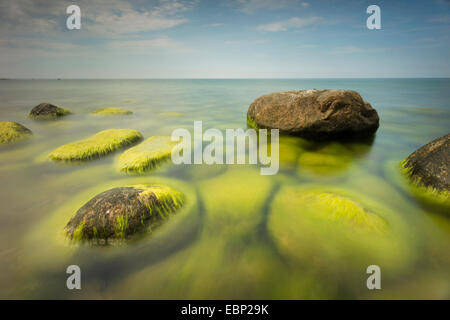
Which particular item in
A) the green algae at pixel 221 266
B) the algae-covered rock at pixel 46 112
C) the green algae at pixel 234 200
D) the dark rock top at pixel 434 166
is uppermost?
the algae-covered rock at pixel 46 112

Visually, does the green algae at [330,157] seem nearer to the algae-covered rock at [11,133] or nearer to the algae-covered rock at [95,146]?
the algae-covered rock at [95,146]

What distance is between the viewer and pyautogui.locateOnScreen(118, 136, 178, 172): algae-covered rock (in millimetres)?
4781

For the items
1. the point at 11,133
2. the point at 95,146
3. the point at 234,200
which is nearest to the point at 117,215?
the point at 234,200

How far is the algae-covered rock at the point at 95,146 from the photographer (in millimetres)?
5422

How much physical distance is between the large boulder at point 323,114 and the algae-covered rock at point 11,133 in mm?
9021

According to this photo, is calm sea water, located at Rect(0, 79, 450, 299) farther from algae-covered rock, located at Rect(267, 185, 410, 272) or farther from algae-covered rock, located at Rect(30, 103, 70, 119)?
algae-covered rock, located at Rect(30, 103, 70, 119)

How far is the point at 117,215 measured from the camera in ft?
8.50

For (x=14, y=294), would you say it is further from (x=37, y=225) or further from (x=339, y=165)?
(x=339, y=165)

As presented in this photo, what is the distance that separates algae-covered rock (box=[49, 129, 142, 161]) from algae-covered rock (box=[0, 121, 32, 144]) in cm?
251

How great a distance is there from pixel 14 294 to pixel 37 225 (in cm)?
121

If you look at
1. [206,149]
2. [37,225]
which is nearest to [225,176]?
[206,149]

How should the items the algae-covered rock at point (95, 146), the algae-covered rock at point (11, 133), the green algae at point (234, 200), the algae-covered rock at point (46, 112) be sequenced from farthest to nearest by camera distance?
the algae-covered rock at point (46, 112)
the algae-covered rock at point (11, 133)
the algae-covered rock at point (95, 146)
the green algae at point (234, 200)

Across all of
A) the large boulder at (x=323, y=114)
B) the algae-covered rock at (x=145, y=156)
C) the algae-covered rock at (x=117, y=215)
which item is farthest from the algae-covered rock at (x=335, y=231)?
the large boulder at (x=323, y=114)

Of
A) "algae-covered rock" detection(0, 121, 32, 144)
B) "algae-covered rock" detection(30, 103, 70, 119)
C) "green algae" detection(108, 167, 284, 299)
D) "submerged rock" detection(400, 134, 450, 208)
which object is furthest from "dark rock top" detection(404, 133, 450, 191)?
"algae-covered rock" detection(30, 103, 70, 119)
